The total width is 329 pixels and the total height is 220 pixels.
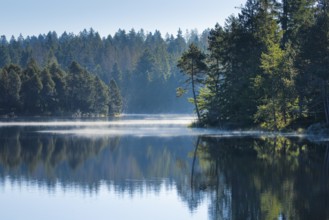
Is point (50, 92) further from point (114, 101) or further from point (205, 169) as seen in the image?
point (205, 169)

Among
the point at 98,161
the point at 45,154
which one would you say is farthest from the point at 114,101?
the point at 98,161

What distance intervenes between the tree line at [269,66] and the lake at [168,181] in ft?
33.7

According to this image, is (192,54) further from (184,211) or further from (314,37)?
(184,211)

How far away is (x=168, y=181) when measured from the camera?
32.5 metres

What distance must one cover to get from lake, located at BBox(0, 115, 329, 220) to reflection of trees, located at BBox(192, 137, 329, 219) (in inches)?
1.6

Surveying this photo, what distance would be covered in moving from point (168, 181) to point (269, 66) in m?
37.9

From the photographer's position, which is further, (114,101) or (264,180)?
(114,101)

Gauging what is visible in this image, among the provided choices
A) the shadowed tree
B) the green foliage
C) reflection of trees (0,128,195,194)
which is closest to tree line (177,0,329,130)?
the shadowed tree

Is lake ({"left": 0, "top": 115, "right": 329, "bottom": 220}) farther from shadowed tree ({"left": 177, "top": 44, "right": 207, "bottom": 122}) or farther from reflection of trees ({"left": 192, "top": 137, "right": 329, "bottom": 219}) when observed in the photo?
shadowed tree ({"left": 177, "top": 44, "right": 207, "bottom": 122})

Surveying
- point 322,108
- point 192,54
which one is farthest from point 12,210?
point 192,54

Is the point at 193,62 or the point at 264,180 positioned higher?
the point at 193,62

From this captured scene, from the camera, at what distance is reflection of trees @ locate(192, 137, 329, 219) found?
23.2 metres

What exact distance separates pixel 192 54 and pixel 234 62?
9.56 metres

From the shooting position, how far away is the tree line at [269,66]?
60.0m
